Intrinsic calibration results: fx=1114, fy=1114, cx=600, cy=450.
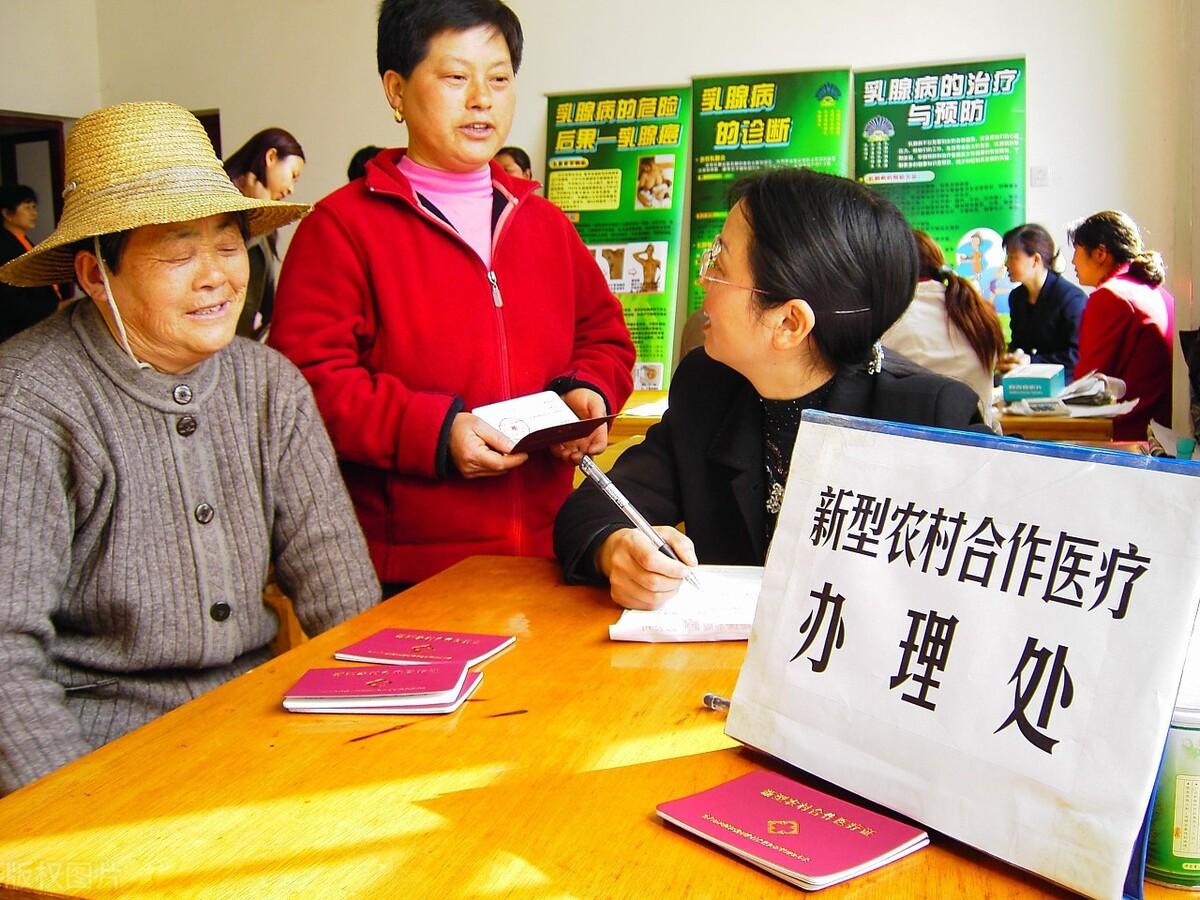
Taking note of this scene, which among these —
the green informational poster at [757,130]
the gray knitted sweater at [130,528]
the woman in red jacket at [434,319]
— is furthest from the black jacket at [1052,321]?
the gray knitted sweater at [130,528]

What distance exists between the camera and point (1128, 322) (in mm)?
4105

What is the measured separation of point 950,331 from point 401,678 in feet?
10.0

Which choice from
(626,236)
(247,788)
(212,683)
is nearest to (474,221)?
(212,683)

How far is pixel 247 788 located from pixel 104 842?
123 mm

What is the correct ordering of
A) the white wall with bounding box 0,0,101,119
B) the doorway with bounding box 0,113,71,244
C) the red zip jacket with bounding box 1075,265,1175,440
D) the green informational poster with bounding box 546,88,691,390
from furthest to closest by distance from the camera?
the doorway with bounding box 0,113,71,244 → the white wall with bounding box 0,0,101,119 → the green informational poster with bounding box 546,88,691,390 → the red zip jacket with bounding box 1075,265,1175,440

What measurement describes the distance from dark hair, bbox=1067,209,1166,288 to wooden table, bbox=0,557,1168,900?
3.79m

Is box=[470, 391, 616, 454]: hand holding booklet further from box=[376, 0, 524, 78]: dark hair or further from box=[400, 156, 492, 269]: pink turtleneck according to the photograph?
box=[376, 0, 524, 78]: dark hair

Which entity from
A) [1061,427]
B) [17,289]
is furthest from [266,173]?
[1061,427]

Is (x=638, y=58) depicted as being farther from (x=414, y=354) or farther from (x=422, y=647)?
(x=422, y=647)

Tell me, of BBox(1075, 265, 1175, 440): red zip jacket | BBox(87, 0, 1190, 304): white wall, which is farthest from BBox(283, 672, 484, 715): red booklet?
BBox(87, 0, 1190, 304): white wall

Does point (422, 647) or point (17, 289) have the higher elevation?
point (17, 289)

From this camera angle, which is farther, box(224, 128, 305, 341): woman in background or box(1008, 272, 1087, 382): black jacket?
box(1008, 272, 1087, 382): black jacket

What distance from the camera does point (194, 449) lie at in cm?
160

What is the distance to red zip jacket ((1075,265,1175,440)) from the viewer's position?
403 centimetres
